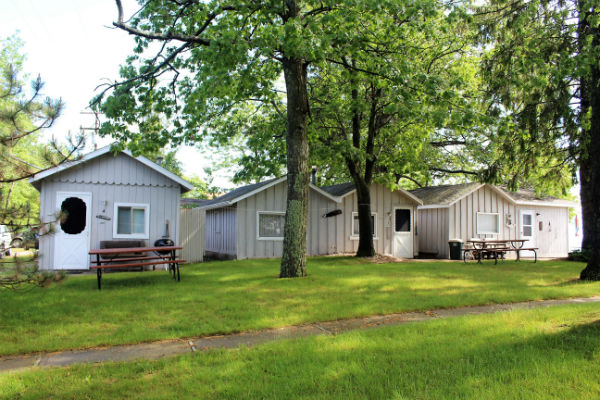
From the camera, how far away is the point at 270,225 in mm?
19141

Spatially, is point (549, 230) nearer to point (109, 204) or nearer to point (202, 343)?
point (109, 204)

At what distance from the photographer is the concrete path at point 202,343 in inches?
194

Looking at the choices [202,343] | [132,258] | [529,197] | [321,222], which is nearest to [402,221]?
[321,222]

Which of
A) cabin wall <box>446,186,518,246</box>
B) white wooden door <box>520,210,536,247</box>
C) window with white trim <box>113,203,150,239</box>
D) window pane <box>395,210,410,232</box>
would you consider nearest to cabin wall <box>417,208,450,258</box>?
cabin wall <box>446,186,518,246</box>

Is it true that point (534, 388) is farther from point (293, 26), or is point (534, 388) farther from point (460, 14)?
point (460, 14)

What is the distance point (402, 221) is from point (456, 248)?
2.86 m

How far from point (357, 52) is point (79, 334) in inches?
367

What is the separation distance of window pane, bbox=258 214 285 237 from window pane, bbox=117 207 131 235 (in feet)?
18.8

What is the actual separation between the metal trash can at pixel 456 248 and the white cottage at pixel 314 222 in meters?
1.88

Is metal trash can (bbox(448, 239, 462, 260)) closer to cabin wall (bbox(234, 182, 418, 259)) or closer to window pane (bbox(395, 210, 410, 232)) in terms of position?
cabin wall (bbox(234, 182, 418, 259))

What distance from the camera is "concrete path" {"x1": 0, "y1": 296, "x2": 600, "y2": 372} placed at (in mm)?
4918

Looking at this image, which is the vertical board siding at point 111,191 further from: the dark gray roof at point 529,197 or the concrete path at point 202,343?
the dark gray roof at point 529,197

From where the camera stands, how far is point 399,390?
3713 mm

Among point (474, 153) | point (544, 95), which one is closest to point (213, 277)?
point (544, 95)
